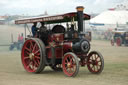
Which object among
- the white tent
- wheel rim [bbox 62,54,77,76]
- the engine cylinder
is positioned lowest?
wheel rim [bbox 62,54,77,76]

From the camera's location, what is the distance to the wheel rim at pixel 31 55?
27.4 feet

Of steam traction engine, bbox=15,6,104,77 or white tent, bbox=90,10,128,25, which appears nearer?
steam traction engine, bbox=15,6,104,77

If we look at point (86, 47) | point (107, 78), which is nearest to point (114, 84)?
point (107, 78)

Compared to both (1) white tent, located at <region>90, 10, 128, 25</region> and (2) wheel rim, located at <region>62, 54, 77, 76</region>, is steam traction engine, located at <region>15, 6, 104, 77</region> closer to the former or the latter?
(2) wheel rim, located at <region>62, 54, 77, 76</region>

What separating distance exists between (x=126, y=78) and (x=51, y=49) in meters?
2.24

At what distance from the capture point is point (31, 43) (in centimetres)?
856

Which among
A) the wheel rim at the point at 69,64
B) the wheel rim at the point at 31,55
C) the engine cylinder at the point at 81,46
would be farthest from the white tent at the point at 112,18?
the wheel rim at the point at 69,64

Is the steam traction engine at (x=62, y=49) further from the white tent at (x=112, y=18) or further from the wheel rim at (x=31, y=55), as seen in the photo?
the white tent at (x=112, y=18)

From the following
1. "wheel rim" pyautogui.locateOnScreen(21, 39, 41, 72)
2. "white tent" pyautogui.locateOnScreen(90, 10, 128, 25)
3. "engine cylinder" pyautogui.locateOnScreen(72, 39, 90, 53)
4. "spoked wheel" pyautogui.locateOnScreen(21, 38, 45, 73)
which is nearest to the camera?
"engine cylinder" pyautogui.locateOnScreen(72, 39, 90, 53)

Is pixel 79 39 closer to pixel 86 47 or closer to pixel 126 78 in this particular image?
pixel 86 47

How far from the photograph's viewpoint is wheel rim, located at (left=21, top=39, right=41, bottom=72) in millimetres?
8351

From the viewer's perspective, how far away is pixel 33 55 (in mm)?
8430

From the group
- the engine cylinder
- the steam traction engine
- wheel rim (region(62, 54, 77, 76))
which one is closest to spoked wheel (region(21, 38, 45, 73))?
the steam traction engine

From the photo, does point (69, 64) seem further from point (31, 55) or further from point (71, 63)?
point (31, 55)
